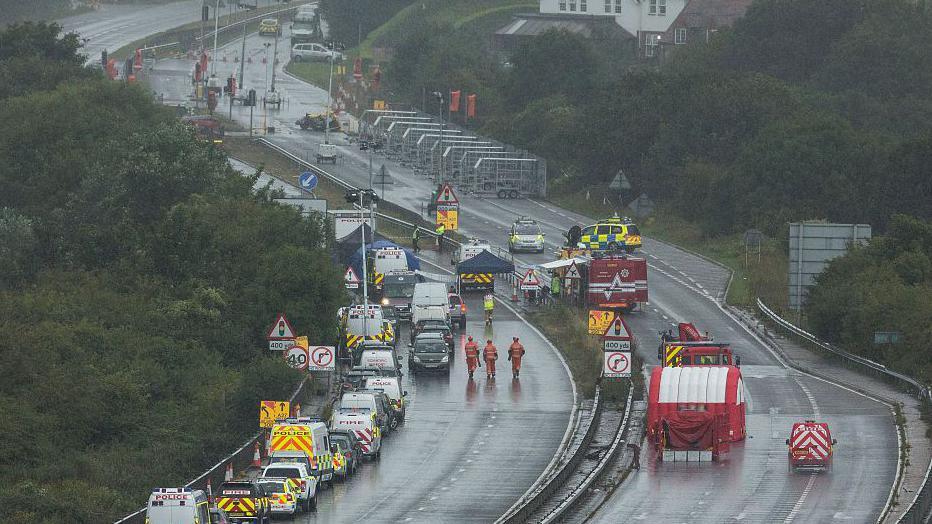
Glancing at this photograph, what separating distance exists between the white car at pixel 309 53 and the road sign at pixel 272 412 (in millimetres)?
133756

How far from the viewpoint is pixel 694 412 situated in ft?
169

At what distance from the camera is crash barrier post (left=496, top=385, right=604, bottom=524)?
42.0 meters

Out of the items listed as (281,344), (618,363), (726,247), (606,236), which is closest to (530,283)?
(606,236)

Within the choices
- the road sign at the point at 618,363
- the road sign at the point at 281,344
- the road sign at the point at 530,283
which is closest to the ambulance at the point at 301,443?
the road sign at the point at 281,344

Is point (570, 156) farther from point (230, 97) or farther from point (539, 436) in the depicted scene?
point (539, 436)

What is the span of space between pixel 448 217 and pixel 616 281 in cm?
2090

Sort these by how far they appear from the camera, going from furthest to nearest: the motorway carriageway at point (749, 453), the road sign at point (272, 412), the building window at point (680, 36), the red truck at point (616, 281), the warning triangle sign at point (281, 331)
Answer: the building window at point (680, 36)
the red truck at point (616, 281)
the warning triangle sign at point (281, 331)
the road sign at point (272, 412)
the motorway carriageway at point (749, 453)

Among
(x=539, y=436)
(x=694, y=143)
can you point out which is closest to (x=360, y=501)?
(x=539, y=436)

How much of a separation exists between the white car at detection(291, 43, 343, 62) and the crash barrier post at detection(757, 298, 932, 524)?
110 metres

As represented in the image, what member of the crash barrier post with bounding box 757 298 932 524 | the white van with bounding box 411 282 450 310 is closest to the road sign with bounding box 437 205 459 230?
the white van with bounding box 411 282 450 310

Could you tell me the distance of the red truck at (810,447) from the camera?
49.2 meters

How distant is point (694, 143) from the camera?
120 metres

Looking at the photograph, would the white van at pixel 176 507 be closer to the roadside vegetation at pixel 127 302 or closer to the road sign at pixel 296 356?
the roadside vegetation at pixel 127 302

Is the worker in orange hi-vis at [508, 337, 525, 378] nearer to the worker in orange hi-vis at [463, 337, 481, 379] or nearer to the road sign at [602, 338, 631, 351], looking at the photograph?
the worker in orange hi-vis at [463, 337, 481, 379]
